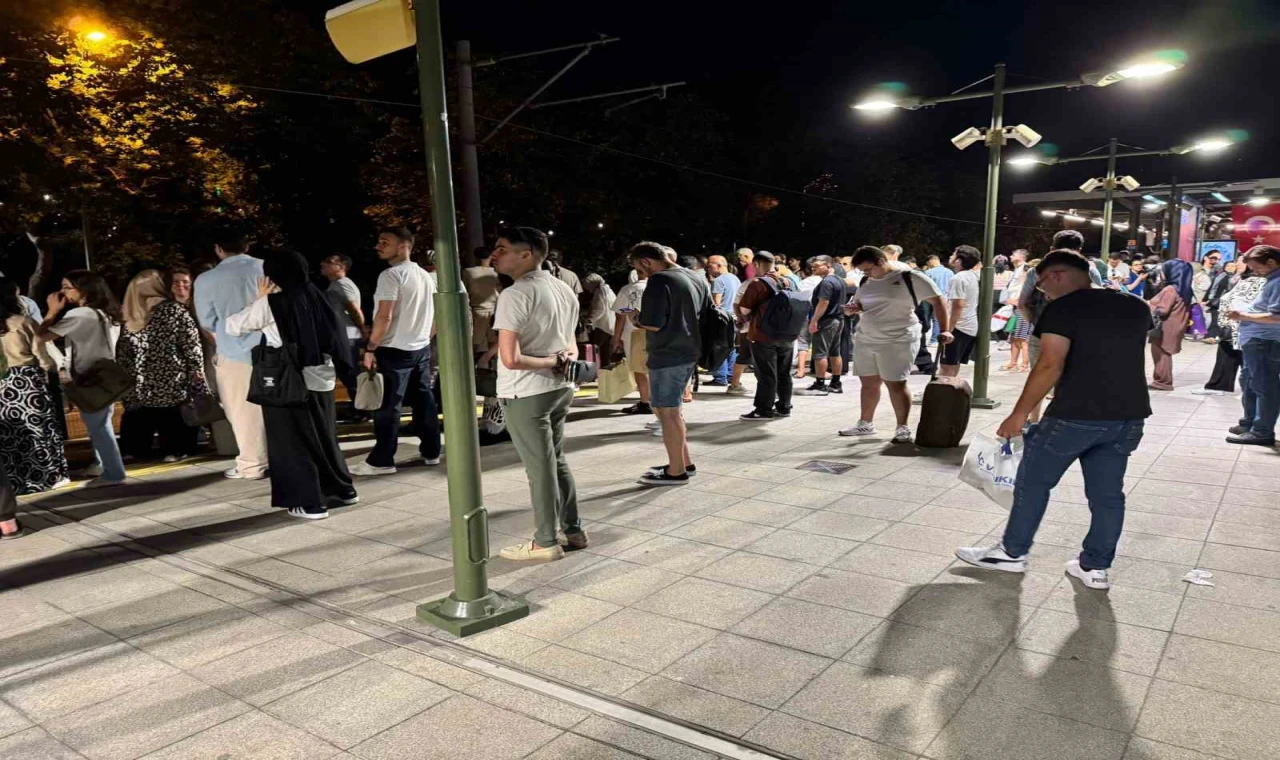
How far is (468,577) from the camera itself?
3916 millimetres

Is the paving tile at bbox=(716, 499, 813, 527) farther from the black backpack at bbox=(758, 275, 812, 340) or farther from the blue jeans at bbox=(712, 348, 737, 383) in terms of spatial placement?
the blue jeans at bbox=(712, 348, 737, 383)

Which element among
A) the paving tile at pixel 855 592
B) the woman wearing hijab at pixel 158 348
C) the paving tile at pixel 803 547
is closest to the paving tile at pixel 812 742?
the paving tile at pixel 855 592

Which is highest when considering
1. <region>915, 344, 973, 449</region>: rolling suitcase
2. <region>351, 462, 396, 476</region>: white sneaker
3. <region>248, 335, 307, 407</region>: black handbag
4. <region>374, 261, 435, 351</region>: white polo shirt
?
<region>374, 261, 435, 351</region>: white polo shirt

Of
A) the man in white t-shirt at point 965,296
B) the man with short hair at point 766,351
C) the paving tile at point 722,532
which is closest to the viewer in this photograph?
the paving tile at point 722,532

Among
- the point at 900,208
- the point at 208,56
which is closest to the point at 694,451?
the point at 208,56

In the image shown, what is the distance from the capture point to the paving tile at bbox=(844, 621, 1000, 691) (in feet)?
11.1

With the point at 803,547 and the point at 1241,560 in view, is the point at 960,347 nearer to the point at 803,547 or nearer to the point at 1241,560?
the point at 1241,560

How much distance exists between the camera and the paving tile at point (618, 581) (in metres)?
4.29

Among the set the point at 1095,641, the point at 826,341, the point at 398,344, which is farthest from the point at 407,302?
the point at 826,341

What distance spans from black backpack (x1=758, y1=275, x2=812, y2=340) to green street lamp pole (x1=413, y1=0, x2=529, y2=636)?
526 cm

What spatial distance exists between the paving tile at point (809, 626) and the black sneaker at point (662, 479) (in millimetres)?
2294

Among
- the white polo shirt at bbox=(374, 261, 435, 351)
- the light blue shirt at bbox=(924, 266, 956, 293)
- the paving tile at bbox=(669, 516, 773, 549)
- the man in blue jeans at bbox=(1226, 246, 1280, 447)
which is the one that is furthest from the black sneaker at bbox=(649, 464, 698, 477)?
the light blue shirt at bbox=(924, 266, 956, 293)

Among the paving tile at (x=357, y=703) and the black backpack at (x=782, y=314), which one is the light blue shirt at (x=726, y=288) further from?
the paving tile at (x=357, y=703)

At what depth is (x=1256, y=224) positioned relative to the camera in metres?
27.7
